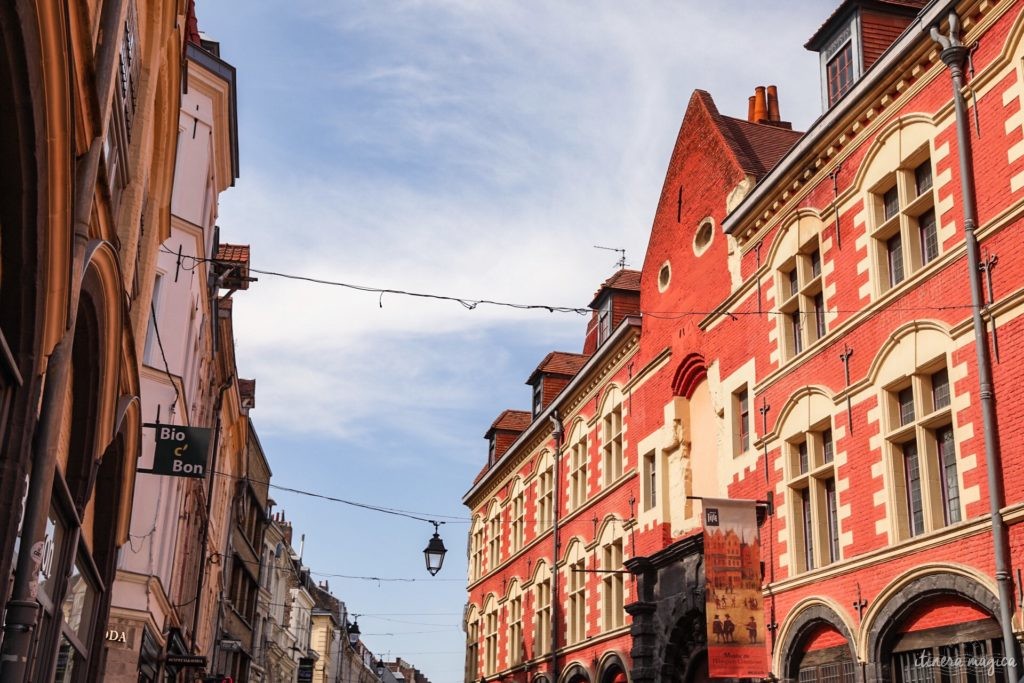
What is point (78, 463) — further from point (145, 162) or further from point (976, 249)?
point (976, 249)

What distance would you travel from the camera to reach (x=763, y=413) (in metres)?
18.9

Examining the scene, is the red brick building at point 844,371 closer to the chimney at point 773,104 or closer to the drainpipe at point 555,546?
the chimney at point 773,104

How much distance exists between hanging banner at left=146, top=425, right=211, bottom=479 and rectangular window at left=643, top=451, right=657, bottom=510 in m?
12.3

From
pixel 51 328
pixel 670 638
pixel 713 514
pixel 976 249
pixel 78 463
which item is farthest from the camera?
pixel 670 638

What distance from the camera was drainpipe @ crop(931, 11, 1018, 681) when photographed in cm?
1234

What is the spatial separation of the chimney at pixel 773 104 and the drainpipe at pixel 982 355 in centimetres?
1189

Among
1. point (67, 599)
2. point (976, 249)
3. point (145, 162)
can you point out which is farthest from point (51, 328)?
point (976, 249)

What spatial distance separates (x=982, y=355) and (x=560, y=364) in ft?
81.9

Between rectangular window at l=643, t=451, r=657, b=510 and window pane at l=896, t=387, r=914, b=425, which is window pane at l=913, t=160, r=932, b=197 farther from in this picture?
rectangular window at l=643, t=451, r=657, b=510

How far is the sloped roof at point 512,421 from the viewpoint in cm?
4381

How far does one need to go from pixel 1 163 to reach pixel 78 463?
183 inches

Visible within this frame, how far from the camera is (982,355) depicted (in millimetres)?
13203

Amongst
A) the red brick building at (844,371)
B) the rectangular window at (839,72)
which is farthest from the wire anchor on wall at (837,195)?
the rectangular window at (839,72)

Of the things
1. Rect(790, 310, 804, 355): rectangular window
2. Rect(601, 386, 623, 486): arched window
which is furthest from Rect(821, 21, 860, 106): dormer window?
Rect(601, 386, 623, 486): arched window
